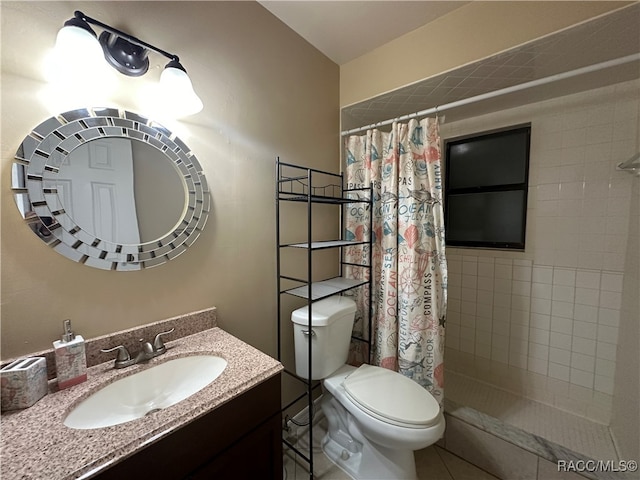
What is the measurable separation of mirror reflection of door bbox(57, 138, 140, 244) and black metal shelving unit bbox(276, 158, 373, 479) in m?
0.68

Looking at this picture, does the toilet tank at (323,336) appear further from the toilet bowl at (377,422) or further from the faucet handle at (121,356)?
the faucet handle at (121,356)

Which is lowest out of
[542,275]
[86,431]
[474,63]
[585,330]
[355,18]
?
[585,330]

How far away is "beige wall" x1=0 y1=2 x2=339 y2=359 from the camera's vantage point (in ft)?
2.56

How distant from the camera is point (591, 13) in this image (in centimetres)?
108

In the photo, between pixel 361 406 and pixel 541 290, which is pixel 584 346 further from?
pixel 361 406

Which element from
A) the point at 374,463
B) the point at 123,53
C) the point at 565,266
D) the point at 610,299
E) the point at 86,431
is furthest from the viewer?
the point at 565,266

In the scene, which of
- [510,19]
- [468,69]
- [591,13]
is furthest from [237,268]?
[591,13]

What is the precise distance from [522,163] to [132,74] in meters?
2.46

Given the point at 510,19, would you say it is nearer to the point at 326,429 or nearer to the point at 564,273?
the point at 564,273

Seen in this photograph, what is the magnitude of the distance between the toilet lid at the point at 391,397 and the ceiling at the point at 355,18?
200cm

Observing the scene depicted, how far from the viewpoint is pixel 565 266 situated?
5.87 ft

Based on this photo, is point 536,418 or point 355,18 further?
point 536,418

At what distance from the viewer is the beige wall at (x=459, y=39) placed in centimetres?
114

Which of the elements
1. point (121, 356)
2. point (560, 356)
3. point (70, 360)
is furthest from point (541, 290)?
point (70, 360)
